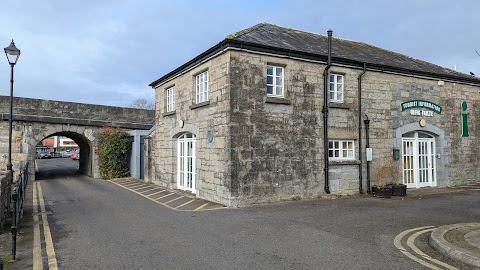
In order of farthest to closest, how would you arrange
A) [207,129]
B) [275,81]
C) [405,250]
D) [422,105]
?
[422,105], [207,129], [275,81], [405,250]

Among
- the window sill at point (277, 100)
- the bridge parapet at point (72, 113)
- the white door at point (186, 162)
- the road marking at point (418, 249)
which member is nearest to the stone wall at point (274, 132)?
the window sill at point (277, 100)

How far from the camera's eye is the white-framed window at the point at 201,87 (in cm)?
1217

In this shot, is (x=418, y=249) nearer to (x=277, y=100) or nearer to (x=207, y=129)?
(x=277, y=100)

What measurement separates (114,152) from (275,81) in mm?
12203

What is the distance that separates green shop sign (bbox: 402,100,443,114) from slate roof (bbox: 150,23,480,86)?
1159mm

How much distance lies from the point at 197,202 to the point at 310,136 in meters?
4.33

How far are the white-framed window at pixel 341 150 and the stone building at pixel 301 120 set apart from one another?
49mm

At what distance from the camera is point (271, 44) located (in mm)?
11344

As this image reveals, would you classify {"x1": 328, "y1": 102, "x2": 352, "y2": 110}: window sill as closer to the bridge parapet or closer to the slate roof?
the slate roof

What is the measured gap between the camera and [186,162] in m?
13.6

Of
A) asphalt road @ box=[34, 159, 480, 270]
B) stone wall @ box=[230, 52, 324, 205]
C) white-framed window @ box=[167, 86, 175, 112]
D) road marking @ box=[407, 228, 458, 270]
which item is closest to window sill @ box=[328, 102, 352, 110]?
stone wall @ box=[230, 52, 324, 205]

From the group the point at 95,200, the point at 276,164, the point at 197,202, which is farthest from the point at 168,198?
the point at 276,164

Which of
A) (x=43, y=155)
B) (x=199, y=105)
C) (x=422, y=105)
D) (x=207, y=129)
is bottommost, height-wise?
(x=43, y=155)

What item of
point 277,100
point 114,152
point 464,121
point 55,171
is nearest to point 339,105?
point 277,100
